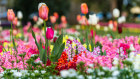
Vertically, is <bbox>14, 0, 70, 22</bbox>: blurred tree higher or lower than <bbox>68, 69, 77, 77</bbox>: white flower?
higher

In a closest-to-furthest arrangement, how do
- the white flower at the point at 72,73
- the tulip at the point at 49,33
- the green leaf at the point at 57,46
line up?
the white flower at the point at 72,73, the tulip at the point at 49,33, the green leaf at the point at 57,46

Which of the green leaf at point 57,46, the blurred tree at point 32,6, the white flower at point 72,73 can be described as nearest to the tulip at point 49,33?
the green leaf at point 57,46

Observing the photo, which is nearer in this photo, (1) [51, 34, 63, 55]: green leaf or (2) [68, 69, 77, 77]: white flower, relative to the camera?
(2) [68, 69, 77, 77]: white flower

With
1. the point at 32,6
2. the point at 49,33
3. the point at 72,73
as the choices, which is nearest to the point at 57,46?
the point at 49,33

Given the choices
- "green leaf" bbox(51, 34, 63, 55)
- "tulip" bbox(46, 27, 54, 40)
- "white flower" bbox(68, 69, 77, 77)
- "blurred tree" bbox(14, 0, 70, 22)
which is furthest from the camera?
"blurred tree" bbox(14, 0, 70, 22)

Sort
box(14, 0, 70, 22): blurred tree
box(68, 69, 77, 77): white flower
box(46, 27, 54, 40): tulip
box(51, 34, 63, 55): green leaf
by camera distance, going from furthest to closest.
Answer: box(14, 0, 70, 22): blurred tree < box(51, 34, 63, 55): green leaf < box(46, 27, 54, 40): tulip < box(68, 69, 77, 77): white flower

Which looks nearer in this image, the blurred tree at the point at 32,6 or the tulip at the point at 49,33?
the tulip at the point at 49,33

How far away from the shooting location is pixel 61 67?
Result: 390 centimetres

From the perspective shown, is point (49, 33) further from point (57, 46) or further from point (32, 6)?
point (32, 6)

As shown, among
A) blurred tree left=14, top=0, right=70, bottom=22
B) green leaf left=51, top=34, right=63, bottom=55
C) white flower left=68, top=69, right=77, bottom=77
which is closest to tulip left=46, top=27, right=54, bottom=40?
green leaf left=51, top=34, right=63, bottom=55

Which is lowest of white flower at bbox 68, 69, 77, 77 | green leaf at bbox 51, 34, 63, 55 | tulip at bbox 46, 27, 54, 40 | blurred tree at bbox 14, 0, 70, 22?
white flower at bbox 68, 69, 77, 77

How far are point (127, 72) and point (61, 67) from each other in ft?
4.01

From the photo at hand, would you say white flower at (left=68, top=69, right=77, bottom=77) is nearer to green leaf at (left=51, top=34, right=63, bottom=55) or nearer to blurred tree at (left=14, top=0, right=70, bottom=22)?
green leaf at (left=51, top=34, right=63, bottom=55)

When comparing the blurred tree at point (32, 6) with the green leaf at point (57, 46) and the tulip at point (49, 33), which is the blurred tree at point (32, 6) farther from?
the tulip at point (49, 33)
